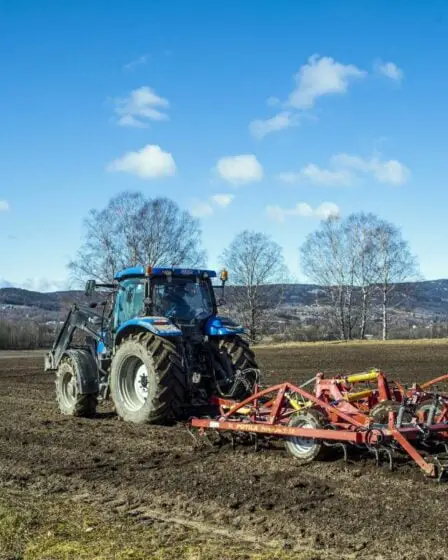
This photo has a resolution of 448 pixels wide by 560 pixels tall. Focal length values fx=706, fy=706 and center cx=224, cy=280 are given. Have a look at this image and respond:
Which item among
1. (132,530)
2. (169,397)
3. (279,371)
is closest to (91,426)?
(169,397)

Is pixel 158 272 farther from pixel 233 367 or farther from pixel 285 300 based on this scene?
pixel 285 300

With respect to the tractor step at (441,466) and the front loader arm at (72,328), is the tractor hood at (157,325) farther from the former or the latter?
the tractor step at (441,466)

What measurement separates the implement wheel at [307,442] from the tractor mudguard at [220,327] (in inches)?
111

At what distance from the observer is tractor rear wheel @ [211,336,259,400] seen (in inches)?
374

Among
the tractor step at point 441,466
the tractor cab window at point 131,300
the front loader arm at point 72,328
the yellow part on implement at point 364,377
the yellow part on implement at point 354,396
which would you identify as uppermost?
the tractor cab window at point 131,300

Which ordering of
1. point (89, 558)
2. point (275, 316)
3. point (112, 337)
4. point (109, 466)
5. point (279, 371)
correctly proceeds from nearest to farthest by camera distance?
1. point (89, 558)
2. point (109, 466)
3. point (112, 337)
4. point (279, 371)
5. point (275, 316)

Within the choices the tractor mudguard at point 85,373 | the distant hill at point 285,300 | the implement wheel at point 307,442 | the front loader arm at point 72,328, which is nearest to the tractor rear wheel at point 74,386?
the tractor mudguard at point 85,373

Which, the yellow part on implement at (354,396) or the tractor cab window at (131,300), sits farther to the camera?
the tractor cab window at (131,300)

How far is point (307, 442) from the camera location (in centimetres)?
688

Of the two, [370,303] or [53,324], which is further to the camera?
[53,324]

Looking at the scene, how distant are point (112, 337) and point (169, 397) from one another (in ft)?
6.98

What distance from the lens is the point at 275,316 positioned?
5097cm

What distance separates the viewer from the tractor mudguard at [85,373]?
10258mm

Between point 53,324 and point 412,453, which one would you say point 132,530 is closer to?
point 412,453
